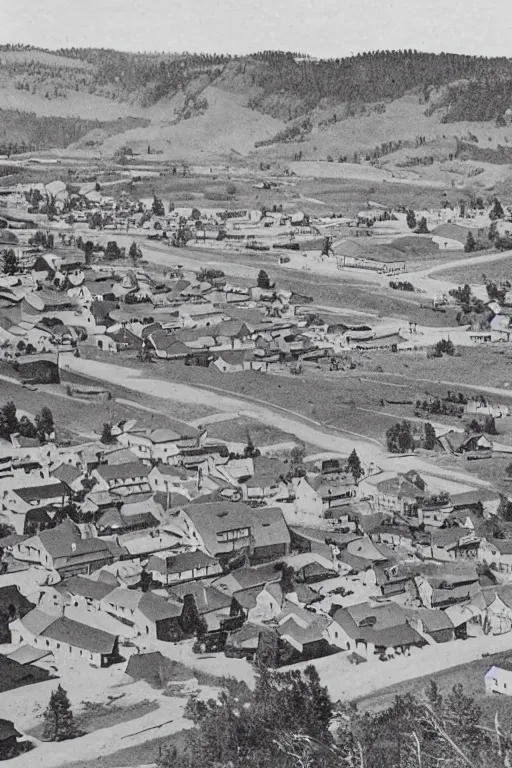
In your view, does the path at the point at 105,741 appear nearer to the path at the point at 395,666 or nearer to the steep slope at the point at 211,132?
the path at the point at 395,666

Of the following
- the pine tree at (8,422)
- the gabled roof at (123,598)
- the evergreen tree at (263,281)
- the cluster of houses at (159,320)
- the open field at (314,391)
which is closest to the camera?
the gabled roof at (123,598)

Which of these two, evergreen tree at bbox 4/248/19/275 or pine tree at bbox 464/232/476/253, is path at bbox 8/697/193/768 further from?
pine tree at bbox 464/232/476/253

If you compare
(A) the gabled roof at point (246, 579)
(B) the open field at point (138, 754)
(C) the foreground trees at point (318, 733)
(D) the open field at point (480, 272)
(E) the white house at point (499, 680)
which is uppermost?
(C) the foreground trees at point (318, 733)

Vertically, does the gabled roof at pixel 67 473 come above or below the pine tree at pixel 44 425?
below

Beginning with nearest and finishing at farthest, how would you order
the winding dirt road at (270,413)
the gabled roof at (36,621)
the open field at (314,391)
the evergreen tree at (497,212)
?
the gabled roof at (36,621) < the winding dirt road at (270,413) < the open field at (314,391) < the evergreen tree at (497,212)

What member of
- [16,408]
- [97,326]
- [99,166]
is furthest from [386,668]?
[99,166]

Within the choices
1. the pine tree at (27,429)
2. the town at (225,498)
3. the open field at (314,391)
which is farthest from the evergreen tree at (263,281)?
the pine tree at (27,429)

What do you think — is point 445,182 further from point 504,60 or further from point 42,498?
point 42,498
